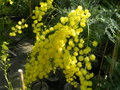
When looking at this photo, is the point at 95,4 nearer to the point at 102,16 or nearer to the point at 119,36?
the point at 102,16

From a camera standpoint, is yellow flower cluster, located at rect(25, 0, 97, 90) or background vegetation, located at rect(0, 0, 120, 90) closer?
yellow flower cluster, located at rect(25, 0, 97, 90)

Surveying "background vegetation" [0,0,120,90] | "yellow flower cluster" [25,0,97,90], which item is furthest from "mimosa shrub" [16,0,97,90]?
"background vegetation" [0,0,120,90]

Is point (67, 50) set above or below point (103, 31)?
below

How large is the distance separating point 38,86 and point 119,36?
0.88 m

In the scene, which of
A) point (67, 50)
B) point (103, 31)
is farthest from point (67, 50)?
point (103, 31)

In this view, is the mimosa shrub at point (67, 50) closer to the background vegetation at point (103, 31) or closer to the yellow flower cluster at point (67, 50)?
the yellow flower cluster at point (67, 50)

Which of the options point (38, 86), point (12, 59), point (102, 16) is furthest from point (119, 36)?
point (12, 59)

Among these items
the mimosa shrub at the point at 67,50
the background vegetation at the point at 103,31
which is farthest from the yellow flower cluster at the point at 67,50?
the background vegetation at the point at 103,31

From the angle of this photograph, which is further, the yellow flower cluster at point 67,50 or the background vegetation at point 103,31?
the background vegetation at point 103,31

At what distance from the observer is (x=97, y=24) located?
1.81 meters

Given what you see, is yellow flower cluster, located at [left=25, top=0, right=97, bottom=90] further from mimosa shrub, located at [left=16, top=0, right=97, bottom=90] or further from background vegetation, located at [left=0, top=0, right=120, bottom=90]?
background vegetation, located at [left=0, top=0, right=120, bottom=90]

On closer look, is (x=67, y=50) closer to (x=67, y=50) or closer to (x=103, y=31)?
(x=67, y=50)

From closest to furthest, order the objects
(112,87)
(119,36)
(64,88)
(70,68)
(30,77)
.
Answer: (70,68) < (30,77) < (119,36) < (112,87) < (64,88)

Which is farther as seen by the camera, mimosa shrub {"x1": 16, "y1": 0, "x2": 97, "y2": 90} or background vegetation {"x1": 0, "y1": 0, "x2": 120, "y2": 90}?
background vegetation {"x1": 0, "y1": 0, "x2": 120, "y2": 90}
